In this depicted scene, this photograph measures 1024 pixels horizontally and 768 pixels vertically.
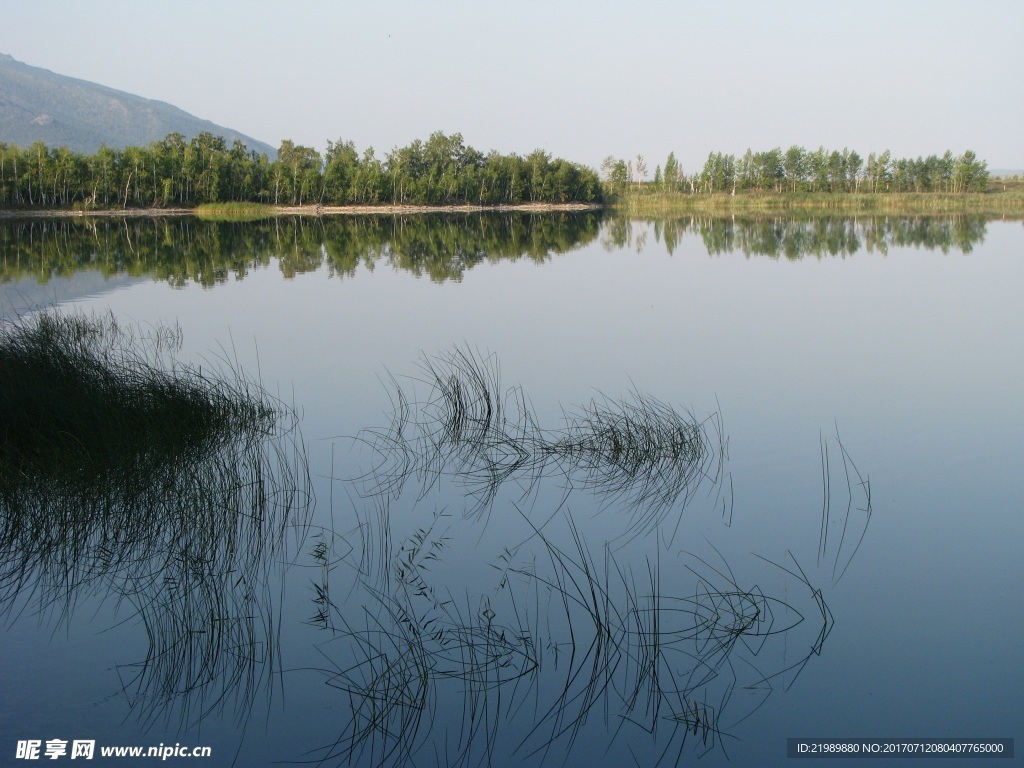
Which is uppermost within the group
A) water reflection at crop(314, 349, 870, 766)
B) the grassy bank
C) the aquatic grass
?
the grassy bank

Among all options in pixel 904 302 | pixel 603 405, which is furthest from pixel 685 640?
pixel 904 302

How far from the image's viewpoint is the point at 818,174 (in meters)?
→ 74.1

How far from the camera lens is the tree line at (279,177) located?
165 feet

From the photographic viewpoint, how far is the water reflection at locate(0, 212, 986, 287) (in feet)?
65.6

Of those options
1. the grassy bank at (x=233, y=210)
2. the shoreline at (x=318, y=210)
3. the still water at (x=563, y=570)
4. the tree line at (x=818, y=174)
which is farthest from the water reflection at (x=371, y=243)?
the tree line at (x=818, y=174)

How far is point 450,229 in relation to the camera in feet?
119

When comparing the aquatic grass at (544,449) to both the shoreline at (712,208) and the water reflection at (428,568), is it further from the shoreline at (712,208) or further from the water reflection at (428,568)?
the shoreline at (712,208)

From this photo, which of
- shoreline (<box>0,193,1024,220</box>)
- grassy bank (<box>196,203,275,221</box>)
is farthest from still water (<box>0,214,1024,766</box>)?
grassy bank (<box>196,203,275,221</box>)

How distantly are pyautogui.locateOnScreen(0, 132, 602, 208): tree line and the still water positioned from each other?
46.6 metres

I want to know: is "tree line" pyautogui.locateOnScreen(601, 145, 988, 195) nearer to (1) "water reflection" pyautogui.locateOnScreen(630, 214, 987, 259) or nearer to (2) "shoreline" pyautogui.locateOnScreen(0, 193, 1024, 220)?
(2) "shoreline" pyautogui.locateOnScreen(0, 193, 1024, 220)

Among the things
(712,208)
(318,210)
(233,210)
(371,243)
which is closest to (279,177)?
(318,210)

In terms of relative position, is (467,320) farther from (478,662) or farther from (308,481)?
(478,662)

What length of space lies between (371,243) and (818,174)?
186ft

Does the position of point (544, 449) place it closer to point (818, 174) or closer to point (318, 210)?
point (318, 210)
